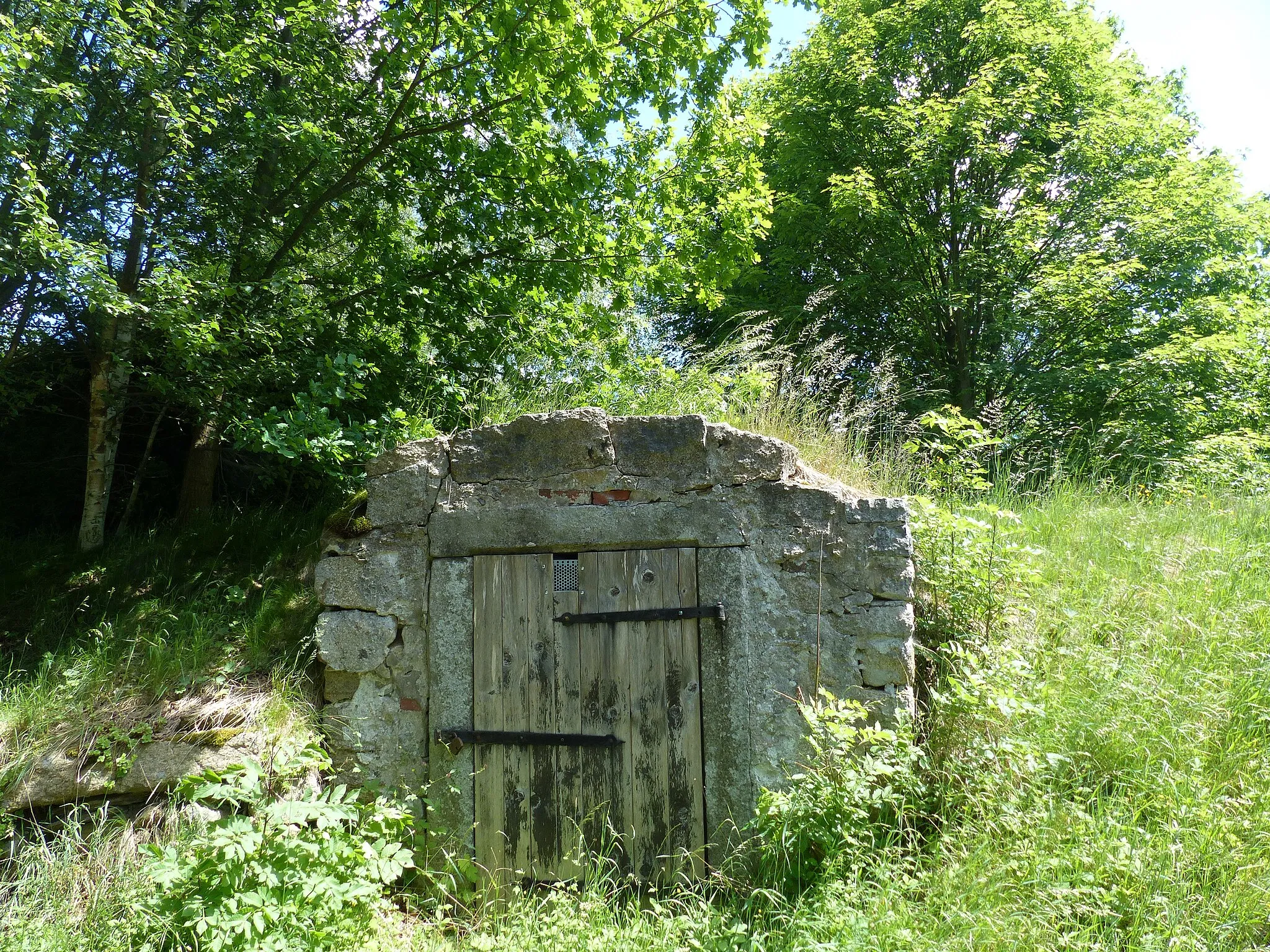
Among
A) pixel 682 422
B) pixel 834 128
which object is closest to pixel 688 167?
pixel 682 422

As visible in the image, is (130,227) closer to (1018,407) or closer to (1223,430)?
(1018,407)

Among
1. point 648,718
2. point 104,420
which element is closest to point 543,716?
point 648,718

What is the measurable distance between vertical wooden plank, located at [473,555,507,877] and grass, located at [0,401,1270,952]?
1.03 ft

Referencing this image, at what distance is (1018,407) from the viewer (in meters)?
9.80

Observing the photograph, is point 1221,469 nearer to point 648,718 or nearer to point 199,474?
point 648,718

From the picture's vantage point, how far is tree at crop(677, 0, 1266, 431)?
32.2 ft

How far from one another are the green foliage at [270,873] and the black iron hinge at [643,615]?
4.06 feet

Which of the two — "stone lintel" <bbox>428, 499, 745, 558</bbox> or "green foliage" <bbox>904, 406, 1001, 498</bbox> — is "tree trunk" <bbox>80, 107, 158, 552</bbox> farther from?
"green foliage" <bbox>904, 406, 1001, 498</bbox>

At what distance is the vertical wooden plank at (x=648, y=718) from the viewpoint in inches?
141

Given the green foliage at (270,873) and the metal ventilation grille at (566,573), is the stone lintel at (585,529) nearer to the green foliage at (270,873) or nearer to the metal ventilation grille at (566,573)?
the metal ventilation grille at (566,573)

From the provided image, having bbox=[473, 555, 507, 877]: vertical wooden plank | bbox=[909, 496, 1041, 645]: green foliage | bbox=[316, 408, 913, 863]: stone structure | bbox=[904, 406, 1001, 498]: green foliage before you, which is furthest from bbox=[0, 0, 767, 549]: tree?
bbox=[909, 496, 1041, 645]: green foliage

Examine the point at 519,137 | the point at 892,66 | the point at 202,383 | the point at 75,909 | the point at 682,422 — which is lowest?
the point at 75,909

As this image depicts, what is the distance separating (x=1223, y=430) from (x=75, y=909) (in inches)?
469

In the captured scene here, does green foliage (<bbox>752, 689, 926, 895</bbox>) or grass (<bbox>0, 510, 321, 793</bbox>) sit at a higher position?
grass (<bbox>0, 510, 321, 793</bbox>)
